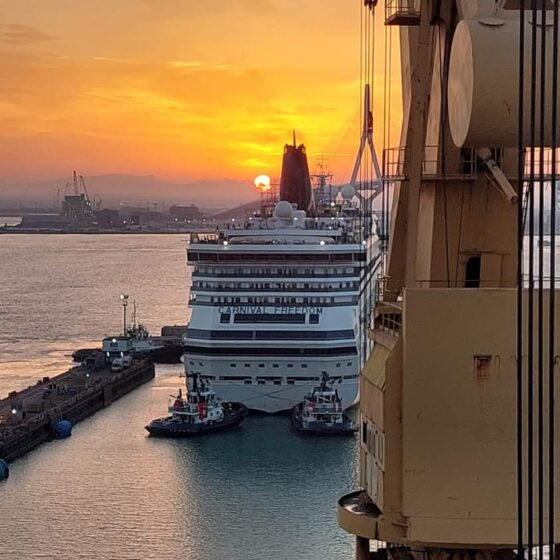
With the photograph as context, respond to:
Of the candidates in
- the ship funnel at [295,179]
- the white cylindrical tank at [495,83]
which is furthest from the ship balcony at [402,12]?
the ship funnel at [295,179]

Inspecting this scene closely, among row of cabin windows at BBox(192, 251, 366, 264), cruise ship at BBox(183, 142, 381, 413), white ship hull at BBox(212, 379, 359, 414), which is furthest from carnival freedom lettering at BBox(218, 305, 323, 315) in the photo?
white ship hull at BBox(212, 379, 359, 414)

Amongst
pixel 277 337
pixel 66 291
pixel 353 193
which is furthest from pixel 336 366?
pixel 66 291

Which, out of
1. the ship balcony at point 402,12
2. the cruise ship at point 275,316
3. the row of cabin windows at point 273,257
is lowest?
the cruise ship at point 275,316

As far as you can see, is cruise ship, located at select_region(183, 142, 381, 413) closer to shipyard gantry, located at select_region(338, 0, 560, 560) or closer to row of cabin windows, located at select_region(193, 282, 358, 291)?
row of cabin windows, located at select_region(193, 282, 358, 291)

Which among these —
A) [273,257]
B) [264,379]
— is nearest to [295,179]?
[273,257]

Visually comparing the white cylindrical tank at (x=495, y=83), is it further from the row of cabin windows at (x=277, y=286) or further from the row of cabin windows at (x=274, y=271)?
the row of cabin windows at (x=274, y=271)

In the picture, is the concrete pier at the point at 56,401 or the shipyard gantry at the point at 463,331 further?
the concrete pier at the point at 56,401
